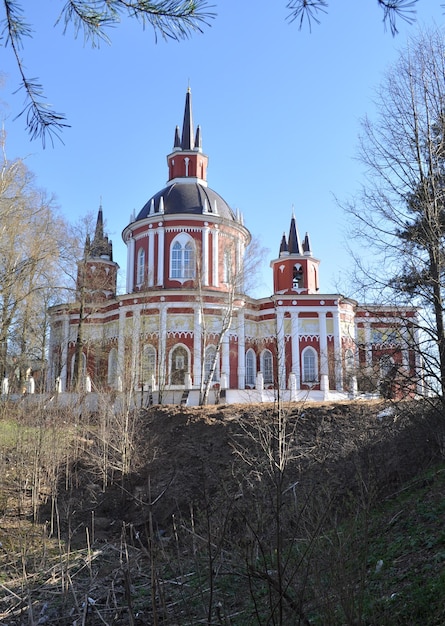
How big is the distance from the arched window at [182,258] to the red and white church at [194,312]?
59 millimetres

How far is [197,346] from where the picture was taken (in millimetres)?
29172

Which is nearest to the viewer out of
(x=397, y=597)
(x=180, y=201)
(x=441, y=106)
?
(x=397, y=597)

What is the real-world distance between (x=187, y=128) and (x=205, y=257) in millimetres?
10918

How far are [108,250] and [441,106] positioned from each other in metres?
28.9

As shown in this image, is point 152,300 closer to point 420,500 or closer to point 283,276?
point 283,276

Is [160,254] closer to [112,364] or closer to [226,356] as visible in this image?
[112,364]

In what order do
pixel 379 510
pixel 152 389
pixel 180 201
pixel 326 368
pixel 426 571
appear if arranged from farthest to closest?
pixel 180 201 → pixel 326 368 → pixel 152 389 → pixel 379 510 → pixel 426 571

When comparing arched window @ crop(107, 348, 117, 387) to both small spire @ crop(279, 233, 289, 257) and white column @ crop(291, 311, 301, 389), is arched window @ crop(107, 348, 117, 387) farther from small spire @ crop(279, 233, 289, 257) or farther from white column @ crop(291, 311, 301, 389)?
small spire @ crop(279, 233, 289, 257)

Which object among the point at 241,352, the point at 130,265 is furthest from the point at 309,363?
the point at 130,265

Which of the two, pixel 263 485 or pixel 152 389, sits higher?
pixel 152 389

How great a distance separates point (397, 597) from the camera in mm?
5148

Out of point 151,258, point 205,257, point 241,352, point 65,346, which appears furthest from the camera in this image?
point 151,258

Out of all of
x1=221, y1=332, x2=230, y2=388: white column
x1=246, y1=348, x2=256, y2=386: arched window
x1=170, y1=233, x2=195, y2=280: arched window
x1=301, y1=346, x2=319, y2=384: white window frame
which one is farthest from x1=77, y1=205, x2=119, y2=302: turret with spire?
x1=301, y1=346, x2=319, y2=384: white window frame

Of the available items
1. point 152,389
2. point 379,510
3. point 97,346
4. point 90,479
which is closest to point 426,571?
point 379,510
